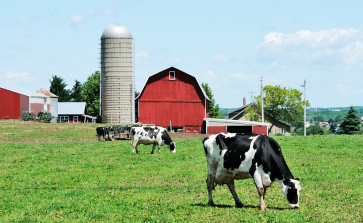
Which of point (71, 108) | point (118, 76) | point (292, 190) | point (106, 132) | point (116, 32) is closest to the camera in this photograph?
point (292, 190)

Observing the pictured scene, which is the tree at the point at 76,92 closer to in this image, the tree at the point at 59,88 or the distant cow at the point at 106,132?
the tree at the point at 59,88

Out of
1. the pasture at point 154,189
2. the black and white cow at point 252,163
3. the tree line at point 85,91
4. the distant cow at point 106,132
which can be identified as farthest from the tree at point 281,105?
the black and white cow at point 252,163

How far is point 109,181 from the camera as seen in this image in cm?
1627

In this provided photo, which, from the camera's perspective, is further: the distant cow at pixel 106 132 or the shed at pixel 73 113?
the shed at pixel 73 113

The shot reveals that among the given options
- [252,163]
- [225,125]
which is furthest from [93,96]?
[252,163]

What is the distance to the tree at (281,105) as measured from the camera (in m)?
78.0

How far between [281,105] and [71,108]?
42.2 m

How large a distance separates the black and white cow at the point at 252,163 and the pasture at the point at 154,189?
641 millimetres

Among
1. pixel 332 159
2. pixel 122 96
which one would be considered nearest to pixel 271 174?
pixel 332 159

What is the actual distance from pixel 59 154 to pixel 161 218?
53.3ft

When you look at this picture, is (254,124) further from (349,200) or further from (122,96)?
(349,200)

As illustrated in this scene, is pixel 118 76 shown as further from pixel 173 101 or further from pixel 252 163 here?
pixel 252 163

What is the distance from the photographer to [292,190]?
10.6m

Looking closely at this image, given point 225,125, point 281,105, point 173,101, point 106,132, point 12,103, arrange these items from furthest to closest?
point 281,105
point 12,103
point 173,101
point 225,125
point 106,132
